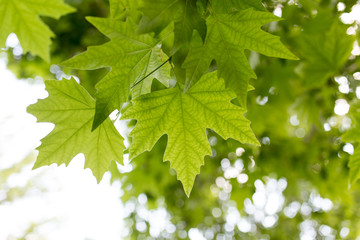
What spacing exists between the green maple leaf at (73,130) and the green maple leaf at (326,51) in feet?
5.82

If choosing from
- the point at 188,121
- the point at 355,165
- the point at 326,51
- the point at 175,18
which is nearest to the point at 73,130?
the point at 188,121

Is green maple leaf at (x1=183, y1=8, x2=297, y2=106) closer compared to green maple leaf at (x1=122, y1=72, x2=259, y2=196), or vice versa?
green maple leaf at (x1=183, y1=8, x2=297, y2=106)

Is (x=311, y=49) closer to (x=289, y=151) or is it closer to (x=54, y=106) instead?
(x=289, y=151)

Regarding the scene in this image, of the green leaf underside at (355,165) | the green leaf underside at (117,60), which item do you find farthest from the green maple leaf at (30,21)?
the green leaf underside at (355,165)

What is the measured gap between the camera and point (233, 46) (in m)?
1.10

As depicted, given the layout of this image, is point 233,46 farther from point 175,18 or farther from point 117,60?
point 117,60

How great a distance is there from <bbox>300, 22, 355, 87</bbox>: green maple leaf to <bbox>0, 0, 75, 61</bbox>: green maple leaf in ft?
6.44

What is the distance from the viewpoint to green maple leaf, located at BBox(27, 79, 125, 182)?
1280 millimetres

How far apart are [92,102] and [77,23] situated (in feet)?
9.16

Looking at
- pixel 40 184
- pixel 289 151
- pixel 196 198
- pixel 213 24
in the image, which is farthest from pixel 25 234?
pixel 213 24

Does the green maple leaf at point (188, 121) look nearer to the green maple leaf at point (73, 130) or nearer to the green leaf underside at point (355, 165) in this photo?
the green maple leaf at point (73, 130)

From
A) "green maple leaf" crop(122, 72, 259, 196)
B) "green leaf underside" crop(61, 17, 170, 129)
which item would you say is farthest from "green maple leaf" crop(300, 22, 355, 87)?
"green leaf underside" crop(61, 17, 170, 129)

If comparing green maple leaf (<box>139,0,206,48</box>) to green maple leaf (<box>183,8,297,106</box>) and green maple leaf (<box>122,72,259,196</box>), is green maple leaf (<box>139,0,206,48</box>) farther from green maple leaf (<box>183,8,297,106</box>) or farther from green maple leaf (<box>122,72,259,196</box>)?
green maple leaf (<box>122,72,259,196</box>)

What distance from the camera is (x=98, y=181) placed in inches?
51.6
